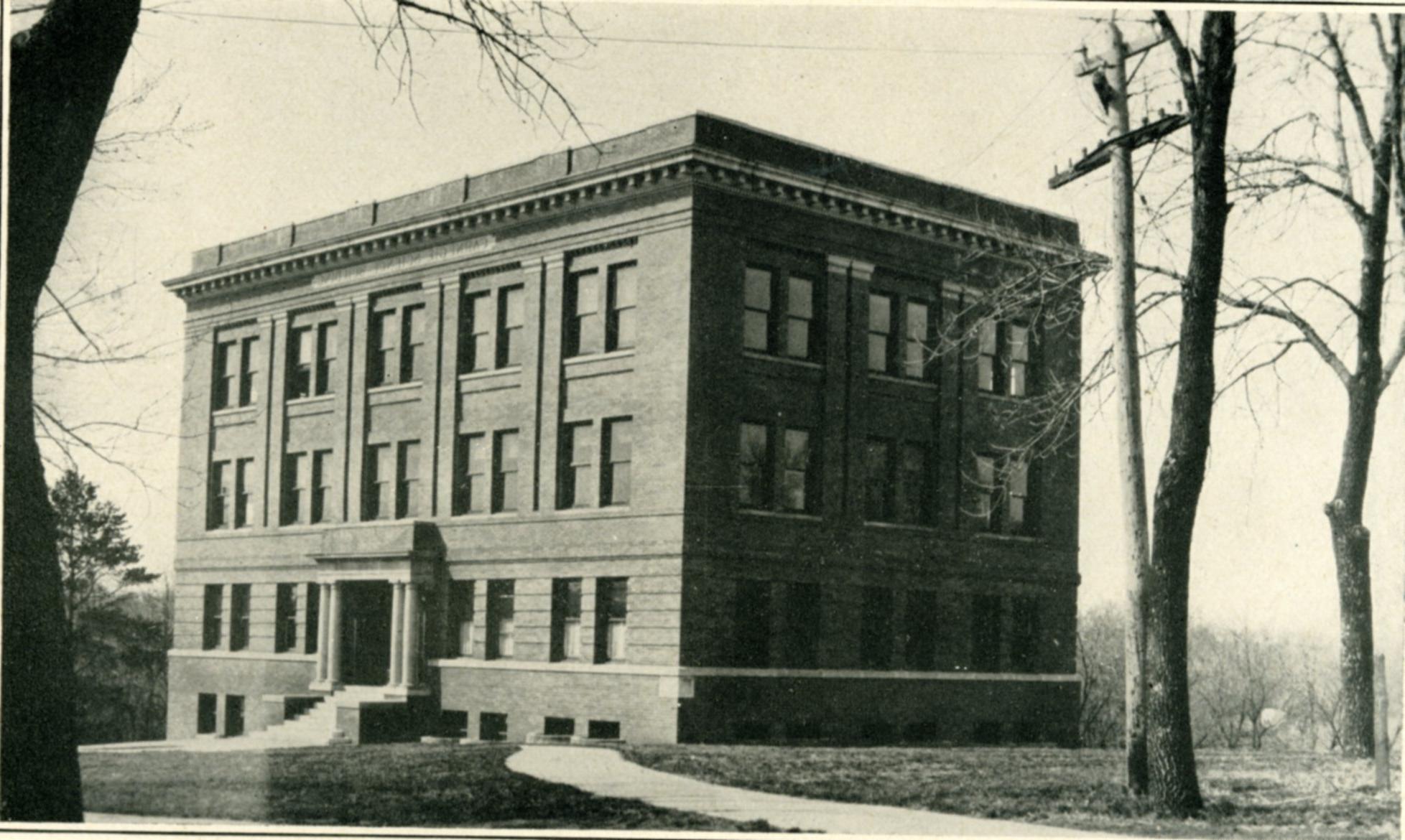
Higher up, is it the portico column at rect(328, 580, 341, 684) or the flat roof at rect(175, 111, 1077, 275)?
the flat roof at rect(175, 111, 1077, 275)

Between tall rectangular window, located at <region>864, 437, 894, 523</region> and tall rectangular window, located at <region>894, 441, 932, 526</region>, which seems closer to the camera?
tall rectangular window, located at <region>864, 437, 894, 523</region>

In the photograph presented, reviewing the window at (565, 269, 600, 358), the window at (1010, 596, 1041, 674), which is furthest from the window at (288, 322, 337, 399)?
the window at (1010, 596, 1041, 674)

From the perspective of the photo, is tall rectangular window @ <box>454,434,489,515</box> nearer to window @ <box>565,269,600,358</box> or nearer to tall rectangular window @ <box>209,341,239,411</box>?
window @ <box>565,269,600,358</box>

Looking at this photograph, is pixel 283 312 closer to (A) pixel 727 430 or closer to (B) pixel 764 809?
(A) pixel 727 430

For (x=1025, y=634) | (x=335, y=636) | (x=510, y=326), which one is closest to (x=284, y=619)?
(x=335, y=636)

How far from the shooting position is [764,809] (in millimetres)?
15680

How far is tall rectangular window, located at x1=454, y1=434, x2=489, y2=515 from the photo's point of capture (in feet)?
107

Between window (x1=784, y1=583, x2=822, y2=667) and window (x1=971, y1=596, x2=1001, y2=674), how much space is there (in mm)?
4813

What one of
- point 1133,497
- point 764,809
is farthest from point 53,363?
point 1133,497

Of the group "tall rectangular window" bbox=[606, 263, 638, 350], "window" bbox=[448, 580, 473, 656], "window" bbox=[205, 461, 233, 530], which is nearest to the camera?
"tall rectangular window" bbox=[606, 263, 638, 350]

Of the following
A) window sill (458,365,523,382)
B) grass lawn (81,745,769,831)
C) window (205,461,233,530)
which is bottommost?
grass lawn (81,745,769,831)

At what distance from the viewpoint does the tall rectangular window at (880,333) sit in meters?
31.4

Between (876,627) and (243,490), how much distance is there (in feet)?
53.6

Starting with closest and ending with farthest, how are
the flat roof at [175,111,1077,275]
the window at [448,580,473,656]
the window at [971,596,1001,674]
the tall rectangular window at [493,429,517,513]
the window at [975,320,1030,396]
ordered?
the flat roof at [175,111,1077,275], the tall rectangular window at [493,429,517,513], the window at [448,580,473,656], the window at [971,596,1001,674], the window at [975,320,1030,396]
